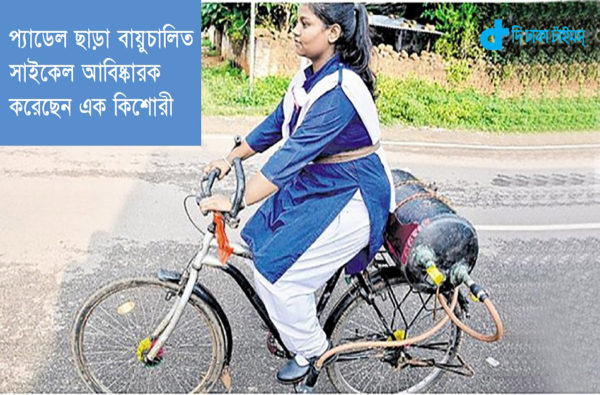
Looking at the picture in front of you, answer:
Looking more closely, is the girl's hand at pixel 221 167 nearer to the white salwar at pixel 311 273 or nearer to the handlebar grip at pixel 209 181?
the handlebar grip at pixel 209 181

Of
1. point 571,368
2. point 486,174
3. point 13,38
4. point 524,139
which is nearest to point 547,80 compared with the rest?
point 486,174

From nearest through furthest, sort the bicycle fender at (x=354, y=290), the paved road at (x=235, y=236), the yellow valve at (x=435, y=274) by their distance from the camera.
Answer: the yellow valve at (x=435, y=274) < the bicycle fender at (x=354, y=290) < the paved road at (x=235, y=236)

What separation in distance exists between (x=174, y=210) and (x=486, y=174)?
10.3 ft

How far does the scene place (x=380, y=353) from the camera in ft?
9.88

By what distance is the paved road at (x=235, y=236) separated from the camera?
10.9 feet

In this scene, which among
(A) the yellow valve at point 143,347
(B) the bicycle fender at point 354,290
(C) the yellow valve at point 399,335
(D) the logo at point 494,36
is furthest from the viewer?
(D) the logo at point 494,36

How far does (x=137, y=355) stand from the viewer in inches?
114

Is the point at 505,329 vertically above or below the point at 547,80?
below

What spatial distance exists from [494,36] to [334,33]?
6.86 m

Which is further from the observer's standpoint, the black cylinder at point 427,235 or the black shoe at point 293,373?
the black shoe at point 293,373

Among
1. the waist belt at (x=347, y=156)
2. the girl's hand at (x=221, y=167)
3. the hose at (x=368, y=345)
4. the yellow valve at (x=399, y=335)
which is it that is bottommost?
the yellow valve at (x=399, y=335)

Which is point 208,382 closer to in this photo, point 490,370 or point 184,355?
point 184,355

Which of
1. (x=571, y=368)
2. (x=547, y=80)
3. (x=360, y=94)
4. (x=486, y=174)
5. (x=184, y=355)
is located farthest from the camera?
(x=486, y=174)

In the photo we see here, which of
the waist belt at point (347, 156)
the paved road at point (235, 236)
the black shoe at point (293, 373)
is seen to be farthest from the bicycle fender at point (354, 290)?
the waist belt at point (347, 156)
